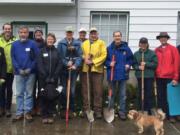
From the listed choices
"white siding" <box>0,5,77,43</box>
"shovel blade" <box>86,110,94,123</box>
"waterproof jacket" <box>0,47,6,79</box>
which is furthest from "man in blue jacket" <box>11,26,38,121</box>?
"white siding" <box>0,5,77,43</box>

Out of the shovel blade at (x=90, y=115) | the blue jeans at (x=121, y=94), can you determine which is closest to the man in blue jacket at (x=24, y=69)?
the shovel blade at (x=90, y=115)

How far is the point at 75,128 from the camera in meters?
9.83

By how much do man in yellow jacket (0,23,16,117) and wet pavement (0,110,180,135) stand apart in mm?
283

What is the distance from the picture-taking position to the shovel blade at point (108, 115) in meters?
10.4

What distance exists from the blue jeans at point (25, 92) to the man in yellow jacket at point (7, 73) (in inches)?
15.1

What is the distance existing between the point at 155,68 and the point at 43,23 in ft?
13.7

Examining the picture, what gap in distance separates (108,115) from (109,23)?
3.65 metres

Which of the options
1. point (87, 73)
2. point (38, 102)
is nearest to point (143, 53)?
point (87, 73)

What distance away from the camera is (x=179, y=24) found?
515 inches

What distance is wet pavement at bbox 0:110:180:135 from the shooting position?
9492 millimetres

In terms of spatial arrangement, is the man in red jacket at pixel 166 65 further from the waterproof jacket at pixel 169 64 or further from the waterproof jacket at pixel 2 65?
the waterproof jacket at pixel 2 65

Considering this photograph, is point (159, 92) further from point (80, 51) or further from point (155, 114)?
point (80, 51)

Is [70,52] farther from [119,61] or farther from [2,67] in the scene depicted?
[2,67]

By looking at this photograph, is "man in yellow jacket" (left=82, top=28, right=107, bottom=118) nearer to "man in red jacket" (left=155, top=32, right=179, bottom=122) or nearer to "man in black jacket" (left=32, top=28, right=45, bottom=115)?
"man in black jacket" (left=32, top=28, right=45, bottom=115)
